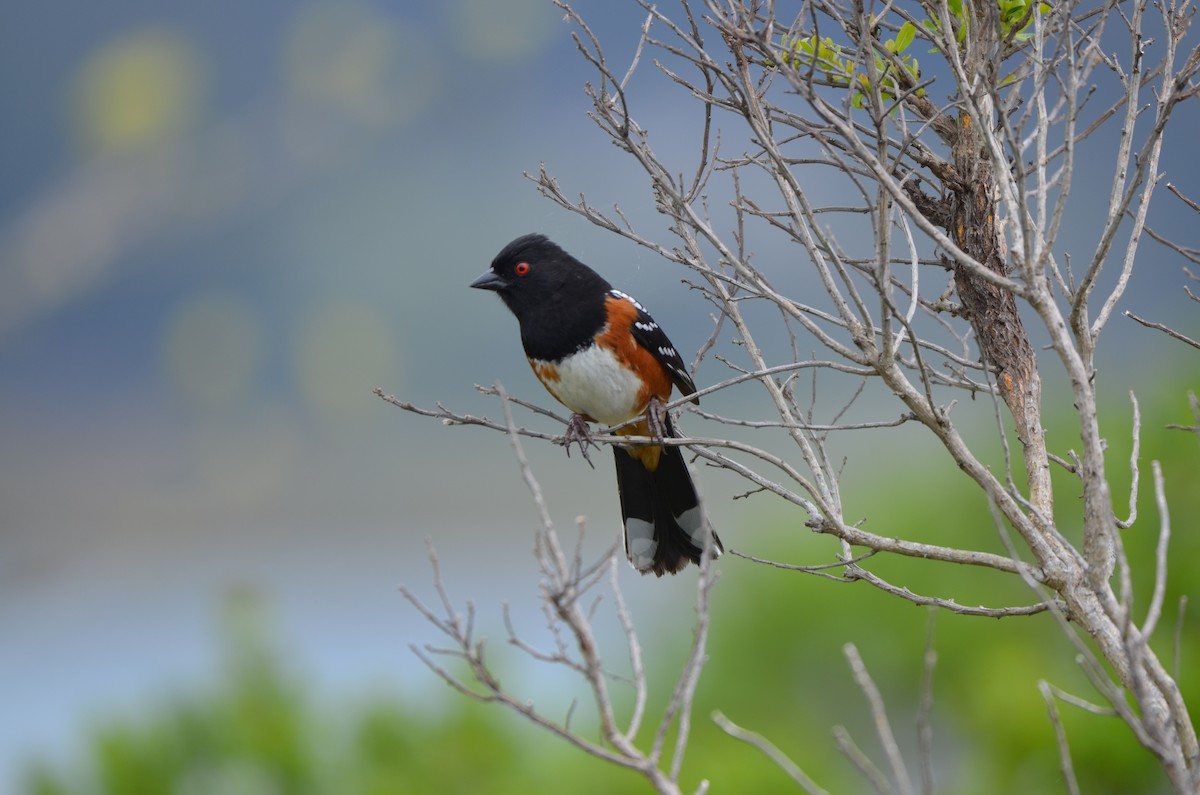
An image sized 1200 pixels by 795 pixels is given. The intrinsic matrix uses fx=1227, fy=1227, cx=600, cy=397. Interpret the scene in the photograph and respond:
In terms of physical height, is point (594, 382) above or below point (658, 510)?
above

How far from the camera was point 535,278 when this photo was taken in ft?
11.7

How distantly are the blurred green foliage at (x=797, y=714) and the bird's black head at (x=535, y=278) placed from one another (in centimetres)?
424

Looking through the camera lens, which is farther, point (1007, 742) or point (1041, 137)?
point (1007, 742)

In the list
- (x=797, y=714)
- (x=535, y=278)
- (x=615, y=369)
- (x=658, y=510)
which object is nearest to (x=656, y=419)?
(x=615, y=369)

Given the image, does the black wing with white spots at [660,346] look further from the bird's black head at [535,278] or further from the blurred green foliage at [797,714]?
the blurred green foliage at [797,714]

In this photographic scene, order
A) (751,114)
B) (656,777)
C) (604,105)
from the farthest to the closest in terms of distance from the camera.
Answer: (604,105) → (751,114) → (656,777)

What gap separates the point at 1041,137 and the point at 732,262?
0.55m

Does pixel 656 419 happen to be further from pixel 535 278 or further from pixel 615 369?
pixel 535 278

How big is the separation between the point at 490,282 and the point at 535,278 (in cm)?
13

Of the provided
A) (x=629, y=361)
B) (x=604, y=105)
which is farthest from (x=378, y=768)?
(x=604, y=105)

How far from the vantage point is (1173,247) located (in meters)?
2.22

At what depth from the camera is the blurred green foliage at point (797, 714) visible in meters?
7.36

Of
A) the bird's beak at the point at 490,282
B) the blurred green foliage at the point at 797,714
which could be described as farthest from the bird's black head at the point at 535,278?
the blurred green foliage at the point at 797,714

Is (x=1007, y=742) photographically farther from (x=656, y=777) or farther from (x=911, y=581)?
(x=656, y=777)
